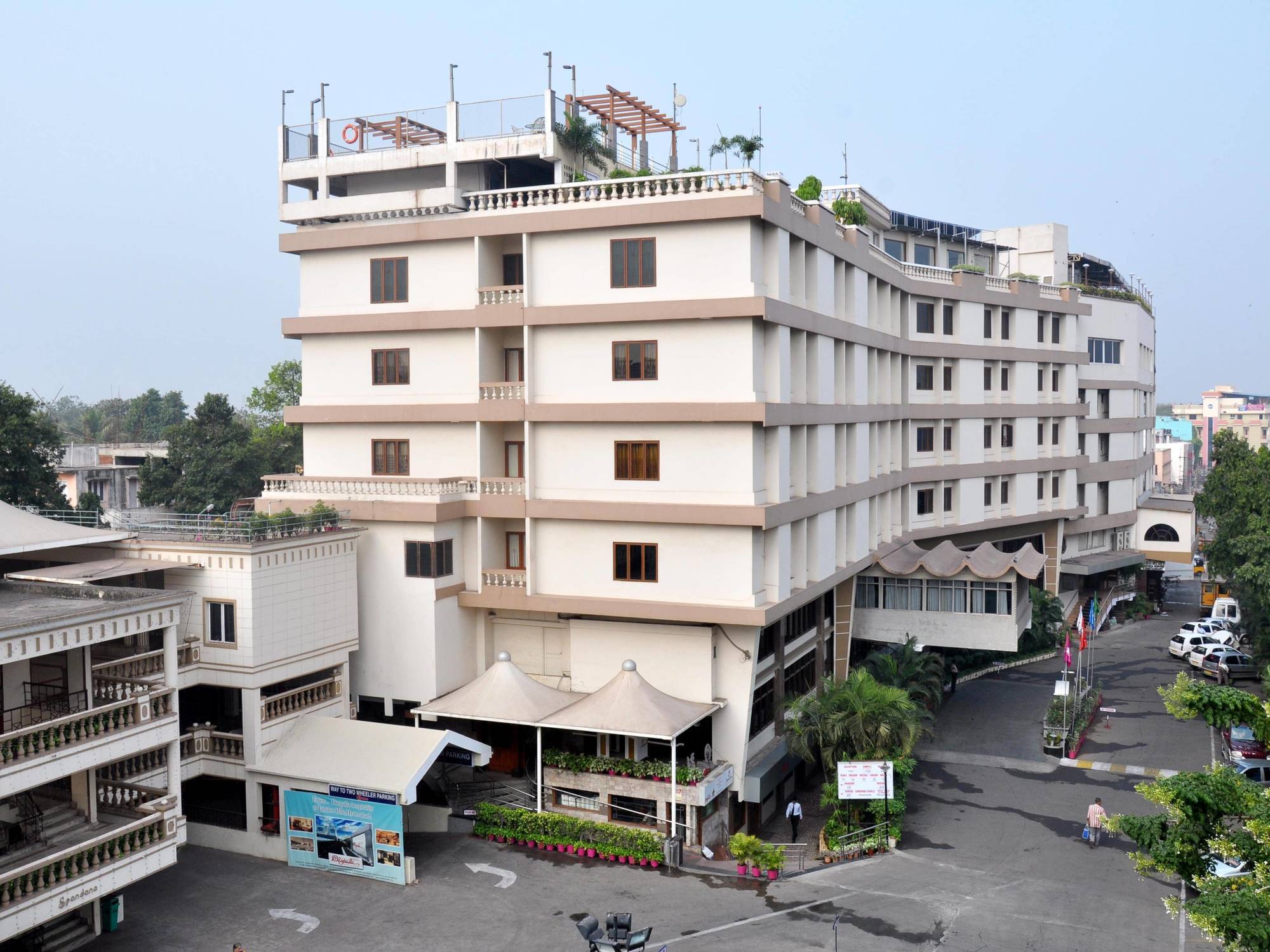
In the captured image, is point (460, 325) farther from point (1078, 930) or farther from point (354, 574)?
point (1078, 930)

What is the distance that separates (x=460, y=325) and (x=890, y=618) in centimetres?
2060

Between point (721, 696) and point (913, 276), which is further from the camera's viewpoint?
point (913, 276)

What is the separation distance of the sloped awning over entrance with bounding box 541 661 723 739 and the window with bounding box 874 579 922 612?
14.1 meters

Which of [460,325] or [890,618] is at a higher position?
[460,325]

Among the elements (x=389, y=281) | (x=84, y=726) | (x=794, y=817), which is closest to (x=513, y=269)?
(x=389, y=281)

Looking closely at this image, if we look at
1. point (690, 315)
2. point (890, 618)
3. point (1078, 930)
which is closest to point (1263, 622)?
point (890, 618)

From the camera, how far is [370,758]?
95.2ft

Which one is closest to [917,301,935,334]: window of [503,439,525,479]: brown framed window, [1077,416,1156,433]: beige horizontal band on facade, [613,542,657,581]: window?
[1077,416,1156,433]: beige horizontal band on facade

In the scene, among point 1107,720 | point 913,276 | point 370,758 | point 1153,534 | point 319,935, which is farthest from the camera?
point 1153,534

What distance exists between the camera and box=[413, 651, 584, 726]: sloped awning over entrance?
31281 mm

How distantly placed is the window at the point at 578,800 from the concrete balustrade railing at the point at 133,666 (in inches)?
453

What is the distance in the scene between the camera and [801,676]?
129 feet

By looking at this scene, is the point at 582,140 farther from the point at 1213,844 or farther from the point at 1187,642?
the point at 1187,642

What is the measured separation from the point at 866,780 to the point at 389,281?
20931mm
